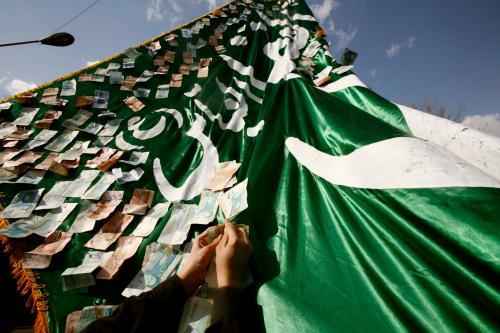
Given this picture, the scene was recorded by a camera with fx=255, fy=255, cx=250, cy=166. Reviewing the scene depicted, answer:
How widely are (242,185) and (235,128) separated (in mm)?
729

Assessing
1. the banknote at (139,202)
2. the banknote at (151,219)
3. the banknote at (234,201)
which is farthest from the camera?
the banknote at (139,202)

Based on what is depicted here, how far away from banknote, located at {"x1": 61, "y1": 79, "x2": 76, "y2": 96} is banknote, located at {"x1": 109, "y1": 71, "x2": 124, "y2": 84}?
0.33 metres

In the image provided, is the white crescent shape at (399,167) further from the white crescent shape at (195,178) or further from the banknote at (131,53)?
the banknote at (131,53)

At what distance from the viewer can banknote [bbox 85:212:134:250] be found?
132 centimetres

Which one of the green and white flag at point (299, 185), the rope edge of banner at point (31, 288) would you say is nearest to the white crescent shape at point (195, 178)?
the green and white flag at point (299, 185)

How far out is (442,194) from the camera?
91cm

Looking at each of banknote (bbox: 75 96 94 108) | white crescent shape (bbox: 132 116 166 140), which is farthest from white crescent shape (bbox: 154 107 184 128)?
banknote (bbox: 75 96 94 108)

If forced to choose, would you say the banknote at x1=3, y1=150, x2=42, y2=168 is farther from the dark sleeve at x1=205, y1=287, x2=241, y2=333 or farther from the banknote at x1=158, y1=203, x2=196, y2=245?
the dark sleeve at x1=205, y1=287, x2=241, y2=333

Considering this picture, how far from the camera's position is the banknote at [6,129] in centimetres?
199

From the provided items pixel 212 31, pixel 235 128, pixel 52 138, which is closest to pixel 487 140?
pixel 235 128

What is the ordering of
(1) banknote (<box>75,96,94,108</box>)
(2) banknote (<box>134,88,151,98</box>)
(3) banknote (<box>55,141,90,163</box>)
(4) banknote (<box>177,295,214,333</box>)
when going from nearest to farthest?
1. (4) banknote (<box>177,295,214,333</box>)
2. (3) banknote (<box>55,141,90,163</box>)
3. (1) banknote (<box>75,96,94,108</box>)
4. (2) banknote (<box>134,88,151,98</box>)

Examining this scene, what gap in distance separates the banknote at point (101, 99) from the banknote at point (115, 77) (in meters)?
0.17

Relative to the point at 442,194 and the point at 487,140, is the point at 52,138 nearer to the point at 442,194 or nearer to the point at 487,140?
the point at 442,194

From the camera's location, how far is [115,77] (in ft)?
8.82
